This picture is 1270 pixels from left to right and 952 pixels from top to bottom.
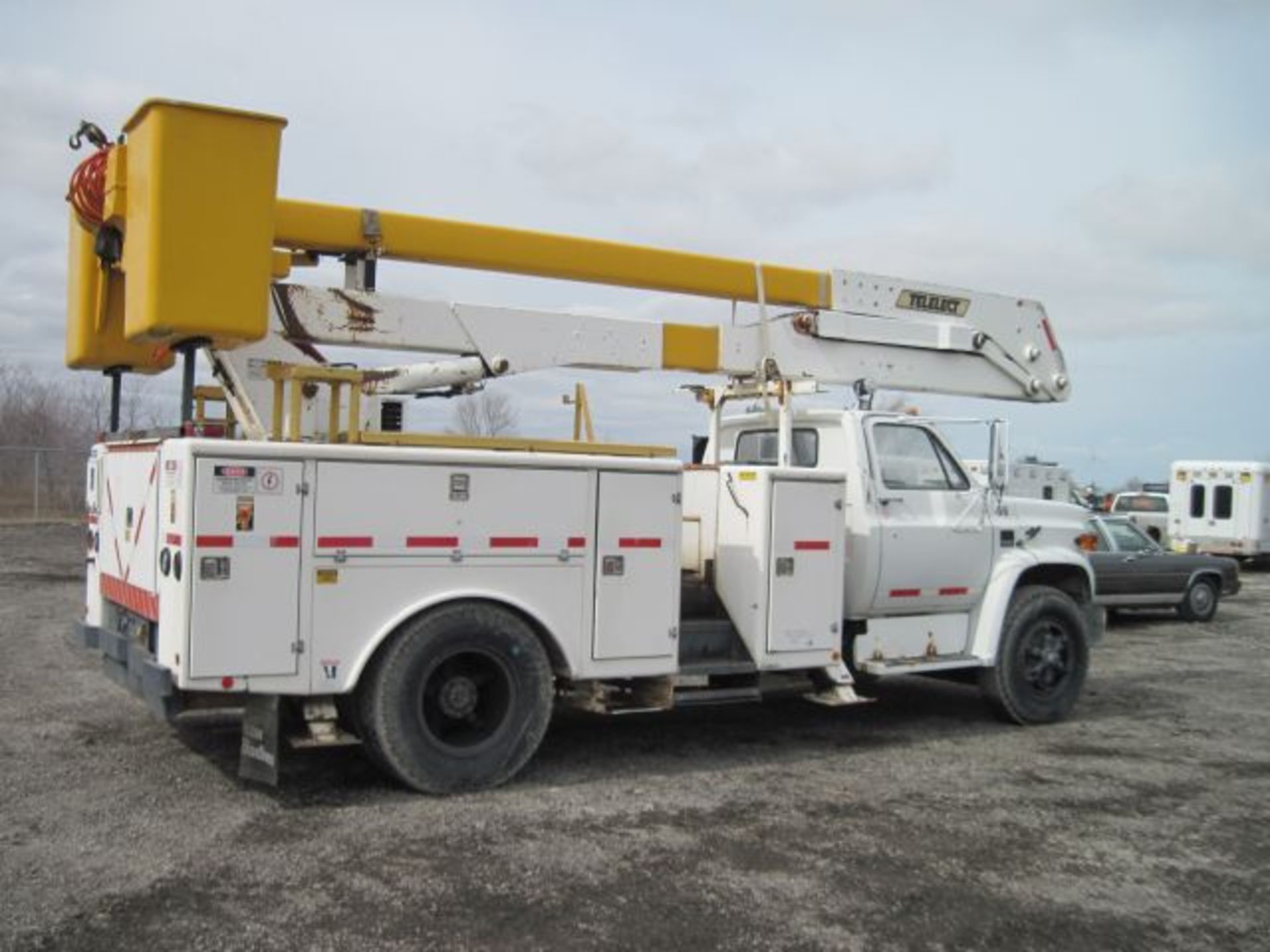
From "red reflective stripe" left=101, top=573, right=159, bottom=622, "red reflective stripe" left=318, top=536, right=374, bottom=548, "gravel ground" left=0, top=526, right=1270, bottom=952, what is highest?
"red reflective stripe" left=318, top=536, right=374, bottom=548

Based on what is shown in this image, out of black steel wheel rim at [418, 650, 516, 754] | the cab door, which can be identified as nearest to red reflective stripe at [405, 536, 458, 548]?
black steel wheel rim at [418, 650, 516, 754]

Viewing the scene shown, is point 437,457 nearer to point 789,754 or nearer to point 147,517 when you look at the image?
point 147,517

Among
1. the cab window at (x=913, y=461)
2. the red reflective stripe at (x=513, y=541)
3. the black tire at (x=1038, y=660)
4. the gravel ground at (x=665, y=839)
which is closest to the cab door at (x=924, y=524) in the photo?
the cab window at (x=913, y=461)

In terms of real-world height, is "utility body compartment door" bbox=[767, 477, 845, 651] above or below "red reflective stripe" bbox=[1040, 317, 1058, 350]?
below

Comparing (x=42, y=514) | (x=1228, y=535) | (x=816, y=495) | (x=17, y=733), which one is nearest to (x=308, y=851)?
(x=17, y=733)

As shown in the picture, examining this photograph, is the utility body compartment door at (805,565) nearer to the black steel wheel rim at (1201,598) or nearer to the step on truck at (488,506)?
the step on truck at (488,506)

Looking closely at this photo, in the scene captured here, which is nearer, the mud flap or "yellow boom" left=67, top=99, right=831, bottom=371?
"yellow boom" left=67, top=99, right=831, bottom=371

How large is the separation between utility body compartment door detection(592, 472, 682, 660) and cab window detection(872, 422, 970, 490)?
2.12m

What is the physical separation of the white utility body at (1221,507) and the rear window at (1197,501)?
0.6 inches

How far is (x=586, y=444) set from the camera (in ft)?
24.4

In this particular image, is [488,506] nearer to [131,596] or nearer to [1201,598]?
[131,596]

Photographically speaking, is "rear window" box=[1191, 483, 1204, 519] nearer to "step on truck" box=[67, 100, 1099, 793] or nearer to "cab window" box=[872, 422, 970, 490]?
"step on truck" box=[67, 100, 1099, 793]

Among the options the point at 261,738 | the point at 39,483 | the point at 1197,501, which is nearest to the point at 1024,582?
the point at 261,738

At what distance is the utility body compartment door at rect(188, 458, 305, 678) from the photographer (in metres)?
6.09
